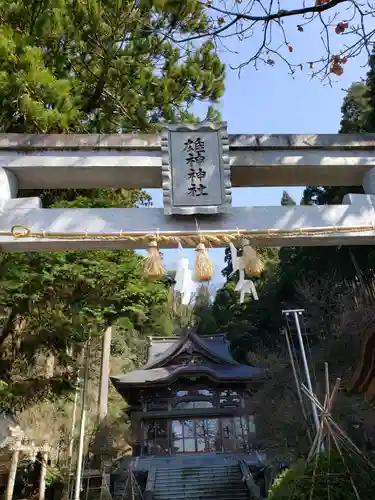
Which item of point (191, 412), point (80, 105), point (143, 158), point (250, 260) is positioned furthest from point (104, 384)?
point (250, 260)

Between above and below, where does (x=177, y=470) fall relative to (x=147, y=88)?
below

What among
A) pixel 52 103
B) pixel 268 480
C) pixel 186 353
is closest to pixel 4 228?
pixel 52 103

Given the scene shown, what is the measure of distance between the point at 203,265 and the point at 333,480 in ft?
11.6

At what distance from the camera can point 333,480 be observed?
16.7 feet

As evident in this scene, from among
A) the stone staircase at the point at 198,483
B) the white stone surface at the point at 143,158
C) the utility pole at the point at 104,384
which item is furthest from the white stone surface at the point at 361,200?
the utility pole at the point at 104,384

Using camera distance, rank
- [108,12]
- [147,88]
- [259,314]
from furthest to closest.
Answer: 1. [259,314]
2. [147,88]
3. [108,12]

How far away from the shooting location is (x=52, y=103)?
5.18m

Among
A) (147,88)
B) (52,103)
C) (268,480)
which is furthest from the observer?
(268,480)

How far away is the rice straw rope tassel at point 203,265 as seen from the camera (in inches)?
121

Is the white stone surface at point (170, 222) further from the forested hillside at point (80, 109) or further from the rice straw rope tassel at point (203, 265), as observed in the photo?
the forested hillside at point (80, 109)

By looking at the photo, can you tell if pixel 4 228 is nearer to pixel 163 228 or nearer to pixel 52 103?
pixel 163 228

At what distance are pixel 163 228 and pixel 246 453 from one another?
15.4 metres

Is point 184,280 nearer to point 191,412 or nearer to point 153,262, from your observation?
point 153,262

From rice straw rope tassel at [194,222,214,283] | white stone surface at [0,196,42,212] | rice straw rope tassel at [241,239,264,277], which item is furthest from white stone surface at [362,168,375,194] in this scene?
white stone surface at [0,196,42,212]
